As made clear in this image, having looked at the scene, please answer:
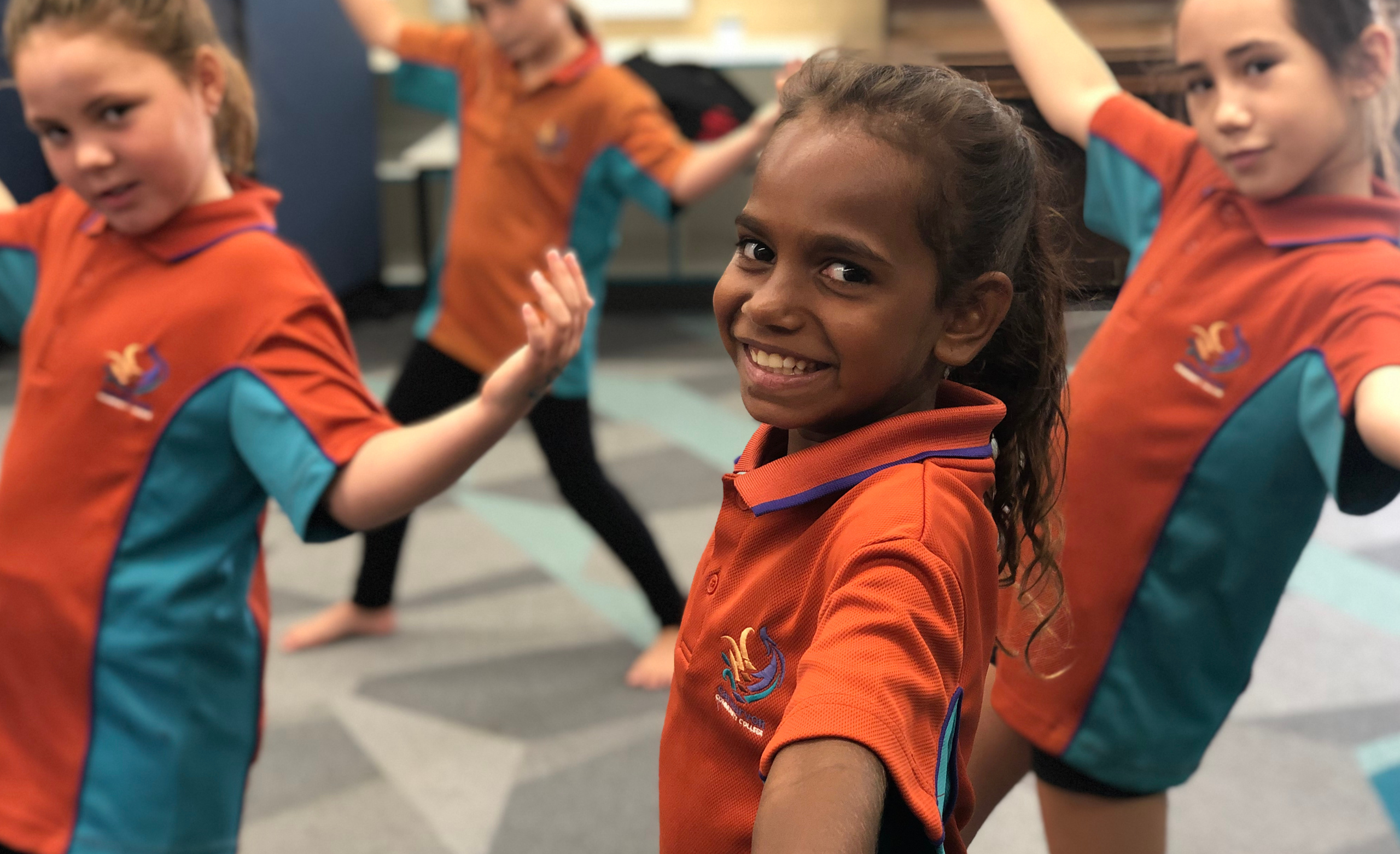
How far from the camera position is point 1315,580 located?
278 centimetres

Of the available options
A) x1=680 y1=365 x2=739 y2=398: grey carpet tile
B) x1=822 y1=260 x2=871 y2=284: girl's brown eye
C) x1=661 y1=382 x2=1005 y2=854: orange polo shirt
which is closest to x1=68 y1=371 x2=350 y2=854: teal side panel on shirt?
x1=661 y1=382 x2=1005 y2=854: orange polo shirt

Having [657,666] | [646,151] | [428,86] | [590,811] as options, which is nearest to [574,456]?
[657,666]

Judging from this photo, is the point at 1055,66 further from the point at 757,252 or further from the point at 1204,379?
the point at 757,252

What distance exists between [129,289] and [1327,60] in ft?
3.53

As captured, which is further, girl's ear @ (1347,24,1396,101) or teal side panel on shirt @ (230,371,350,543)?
teal side panel on shirt @ (230,371,350,543)

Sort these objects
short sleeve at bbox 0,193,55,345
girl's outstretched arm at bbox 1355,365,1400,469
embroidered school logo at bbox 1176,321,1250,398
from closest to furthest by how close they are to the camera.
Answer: girl's outstretched arm at bbox 1355,365,1400,469 → embroidered school logo at bbox 1176,321,1250,398 → short sleeve at bbox 0,193,55,345

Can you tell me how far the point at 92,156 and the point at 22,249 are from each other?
0.33 meters

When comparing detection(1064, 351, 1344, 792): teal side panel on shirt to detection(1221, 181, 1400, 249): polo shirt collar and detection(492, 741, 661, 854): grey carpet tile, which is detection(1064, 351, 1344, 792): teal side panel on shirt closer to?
detection(1221, 181, 1400, 249): polo shirt collar

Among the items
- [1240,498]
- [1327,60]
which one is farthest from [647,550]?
[1327,60]

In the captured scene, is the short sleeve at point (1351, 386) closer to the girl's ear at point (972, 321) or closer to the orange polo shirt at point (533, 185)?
the girl's ear at point (972, 321)

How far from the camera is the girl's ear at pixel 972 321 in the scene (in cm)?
75

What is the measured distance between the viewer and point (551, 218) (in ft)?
8.05

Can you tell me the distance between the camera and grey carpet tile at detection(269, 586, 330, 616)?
2.70m

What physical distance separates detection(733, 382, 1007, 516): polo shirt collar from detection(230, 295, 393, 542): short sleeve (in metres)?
0.53
